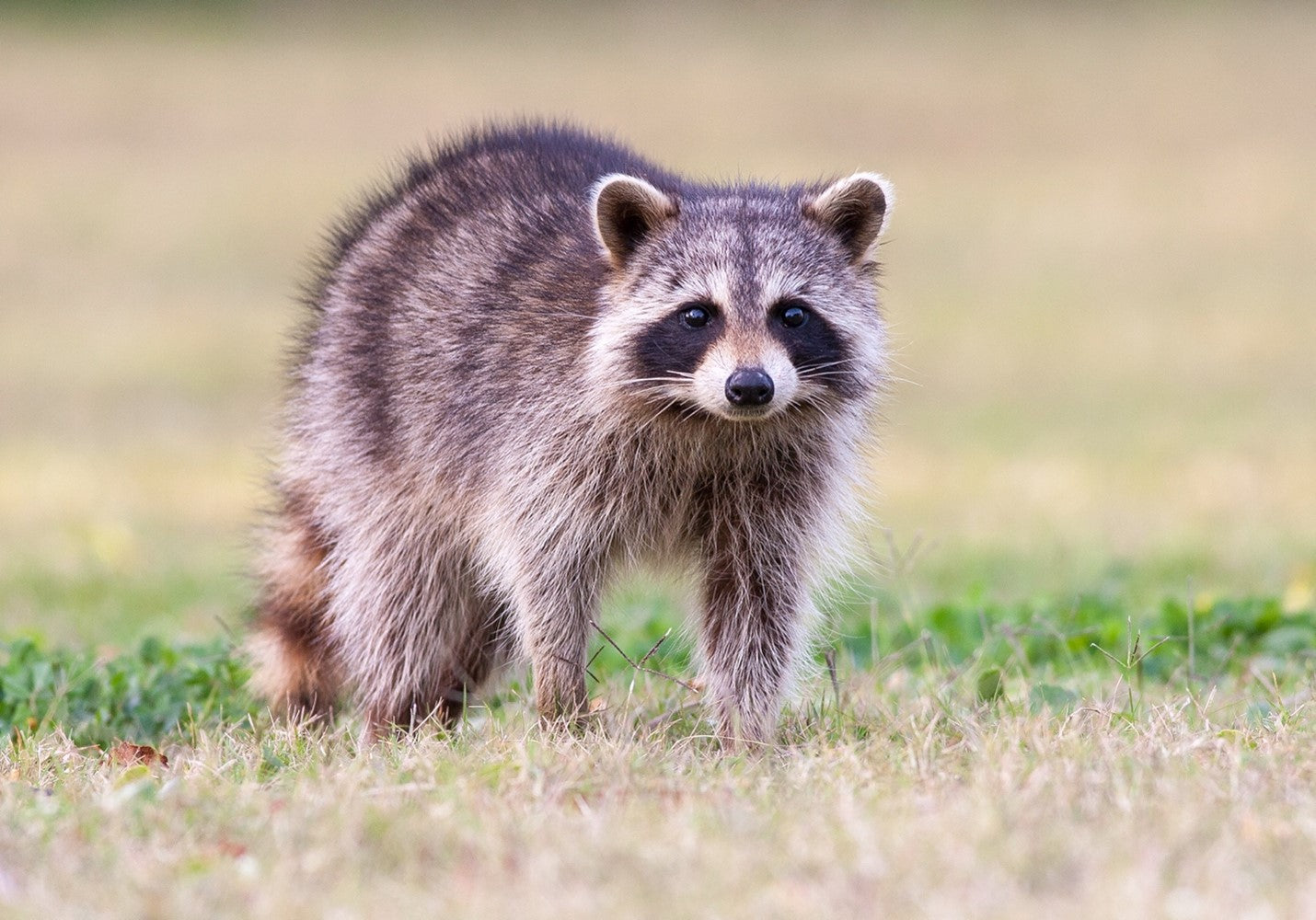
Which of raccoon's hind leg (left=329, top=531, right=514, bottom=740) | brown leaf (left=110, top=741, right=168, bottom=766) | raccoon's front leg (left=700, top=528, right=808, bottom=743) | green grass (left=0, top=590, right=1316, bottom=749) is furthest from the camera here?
raccoon's hind leg (left=329, top=531, right=514, bottom=740)

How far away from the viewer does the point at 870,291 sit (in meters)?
4.66

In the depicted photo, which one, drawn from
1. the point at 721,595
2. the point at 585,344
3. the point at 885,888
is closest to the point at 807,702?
the point at 721,595

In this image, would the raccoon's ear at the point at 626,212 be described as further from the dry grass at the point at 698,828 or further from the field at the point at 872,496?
the dry grass at the point at 698,828

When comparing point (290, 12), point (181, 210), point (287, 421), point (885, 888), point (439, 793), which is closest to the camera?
point (885, 888)

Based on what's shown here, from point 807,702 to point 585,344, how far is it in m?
1.11

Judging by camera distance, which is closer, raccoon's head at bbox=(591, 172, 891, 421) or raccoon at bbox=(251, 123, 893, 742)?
raccoon's head at bbox=(591, 172, 891, 421)

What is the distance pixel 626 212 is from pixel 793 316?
0.52m

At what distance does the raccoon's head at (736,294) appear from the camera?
4.27 metres

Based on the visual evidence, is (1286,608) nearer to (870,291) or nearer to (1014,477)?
(870,291)

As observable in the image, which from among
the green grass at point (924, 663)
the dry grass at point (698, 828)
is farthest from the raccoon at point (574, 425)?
the dry grass at point (698, 828)

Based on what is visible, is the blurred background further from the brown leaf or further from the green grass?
the brown leaf

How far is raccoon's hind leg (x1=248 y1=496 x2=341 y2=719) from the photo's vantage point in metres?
5.13

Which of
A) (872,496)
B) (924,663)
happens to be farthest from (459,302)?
(924,663)

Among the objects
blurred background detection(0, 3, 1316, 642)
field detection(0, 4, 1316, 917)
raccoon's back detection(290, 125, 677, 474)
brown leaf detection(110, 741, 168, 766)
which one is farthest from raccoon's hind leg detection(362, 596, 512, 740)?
blurred background detection(0, 3, 1316, 642)
